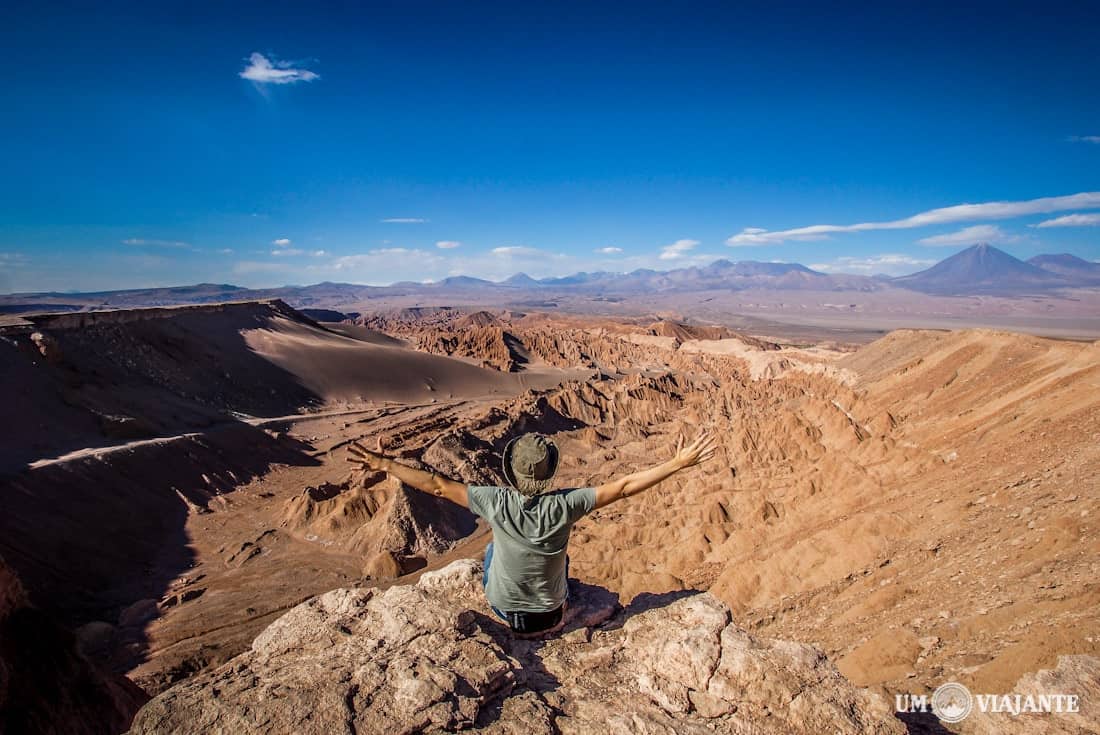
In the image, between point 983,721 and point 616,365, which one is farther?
point 616,365

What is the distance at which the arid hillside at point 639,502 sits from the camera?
6723 mm

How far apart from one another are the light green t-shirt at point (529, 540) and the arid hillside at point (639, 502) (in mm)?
1208

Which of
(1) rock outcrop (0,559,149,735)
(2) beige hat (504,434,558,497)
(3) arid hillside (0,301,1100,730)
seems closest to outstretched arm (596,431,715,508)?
(2) beige hat (504,434,558,497)

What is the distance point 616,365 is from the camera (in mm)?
64312

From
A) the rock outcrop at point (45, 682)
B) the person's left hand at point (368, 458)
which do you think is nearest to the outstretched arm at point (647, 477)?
the person's left hand at point (368, 458)

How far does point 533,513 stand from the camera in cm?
311

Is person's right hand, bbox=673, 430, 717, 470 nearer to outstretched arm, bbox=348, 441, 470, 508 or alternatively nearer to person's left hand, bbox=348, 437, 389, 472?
outstretched arm, bbox=348, 441, 470, 508

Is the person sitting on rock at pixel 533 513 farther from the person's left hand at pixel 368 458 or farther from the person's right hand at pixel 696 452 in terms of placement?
the person's left hand at pixel 368 458

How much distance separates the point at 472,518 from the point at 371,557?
4.69m

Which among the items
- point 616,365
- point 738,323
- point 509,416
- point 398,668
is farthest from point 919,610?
point 738,323

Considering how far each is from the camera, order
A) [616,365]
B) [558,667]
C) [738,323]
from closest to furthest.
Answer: [558,667] < [616,365] < [738,323]

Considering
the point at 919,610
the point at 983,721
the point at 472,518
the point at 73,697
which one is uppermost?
the point at 983,721

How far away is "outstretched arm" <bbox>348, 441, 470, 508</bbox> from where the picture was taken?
3.32m

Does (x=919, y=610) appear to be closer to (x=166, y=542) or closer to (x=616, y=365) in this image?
(x=166, y=542)
